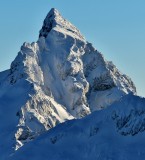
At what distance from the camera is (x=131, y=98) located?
174 metres

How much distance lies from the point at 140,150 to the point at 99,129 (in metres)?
15.2

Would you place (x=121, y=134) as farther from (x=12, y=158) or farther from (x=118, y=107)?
(x=12, y=158)

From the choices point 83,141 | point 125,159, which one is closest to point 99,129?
point 83,141

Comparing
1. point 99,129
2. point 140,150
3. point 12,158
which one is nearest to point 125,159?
point 140,150

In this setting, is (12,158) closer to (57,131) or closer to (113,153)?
(57,131)

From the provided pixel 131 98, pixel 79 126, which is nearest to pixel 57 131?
pixel 79 126

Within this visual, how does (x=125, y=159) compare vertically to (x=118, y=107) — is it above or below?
below

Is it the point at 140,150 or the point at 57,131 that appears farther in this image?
the point at 57,131

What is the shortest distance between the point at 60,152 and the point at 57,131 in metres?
8.46

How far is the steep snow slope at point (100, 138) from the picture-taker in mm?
164250

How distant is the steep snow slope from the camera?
164 m

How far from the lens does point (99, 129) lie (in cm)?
17338

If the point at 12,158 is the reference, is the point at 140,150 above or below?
below

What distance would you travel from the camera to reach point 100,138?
170 meters
